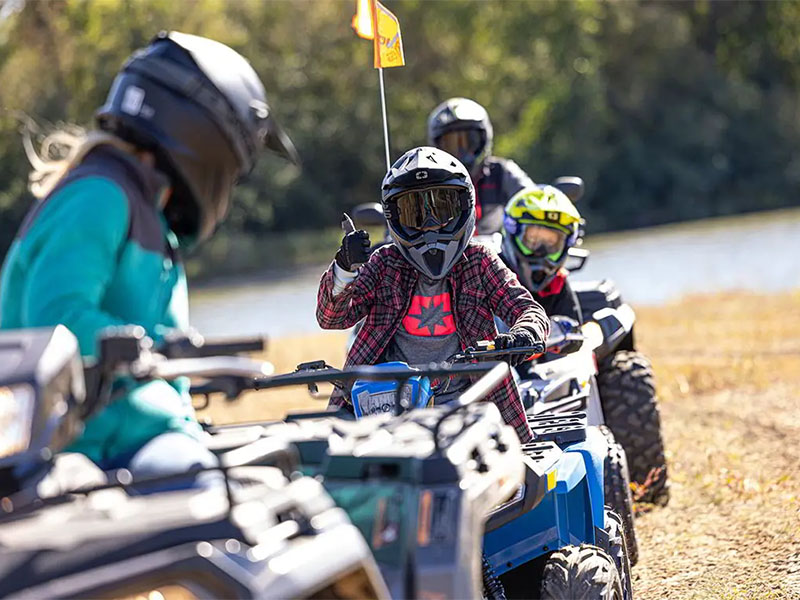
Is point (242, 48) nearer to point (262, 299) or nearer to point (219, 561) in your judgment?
point (262, 299)

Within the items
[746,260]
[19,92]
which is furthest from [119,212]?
[19,92]

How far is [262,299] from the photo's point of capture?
1400 inches

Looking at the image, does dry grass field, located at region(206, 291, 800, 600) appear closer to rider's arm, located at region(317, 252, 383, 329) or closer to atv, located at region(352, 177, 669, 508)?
atv, located at region(352, 177, 669, 508)

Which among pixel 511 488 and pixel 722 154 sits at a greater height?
pixel 511 488

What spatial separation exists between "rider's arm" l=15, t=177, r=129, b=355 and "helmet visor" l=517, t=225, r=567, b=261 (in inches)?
180

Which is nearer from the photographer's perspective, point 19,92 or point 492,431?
point 492,431

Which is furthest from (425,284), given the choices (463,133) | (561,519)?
(463,133)

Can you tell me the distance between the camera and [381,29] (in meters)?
8.24

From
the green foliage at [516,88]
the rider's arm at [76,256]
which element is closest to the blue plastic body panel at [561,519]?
the rider's arm at [76,256]

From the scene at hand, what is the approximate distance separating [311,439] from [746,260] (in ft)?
87.4

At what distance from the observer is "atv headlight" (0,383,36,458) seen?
9.45 ft

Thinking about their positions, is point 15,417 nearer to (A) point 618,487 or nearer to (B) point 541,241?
(A) point 618,487

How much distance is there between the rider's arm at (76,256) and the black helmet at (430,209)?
2589 millimetres

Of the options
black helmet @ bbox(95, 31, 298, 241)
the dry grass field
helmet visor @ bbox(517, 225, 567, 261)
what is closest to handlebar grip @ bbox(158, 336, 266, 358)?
black helmet @ bbox(95, 31, 298, 241)
